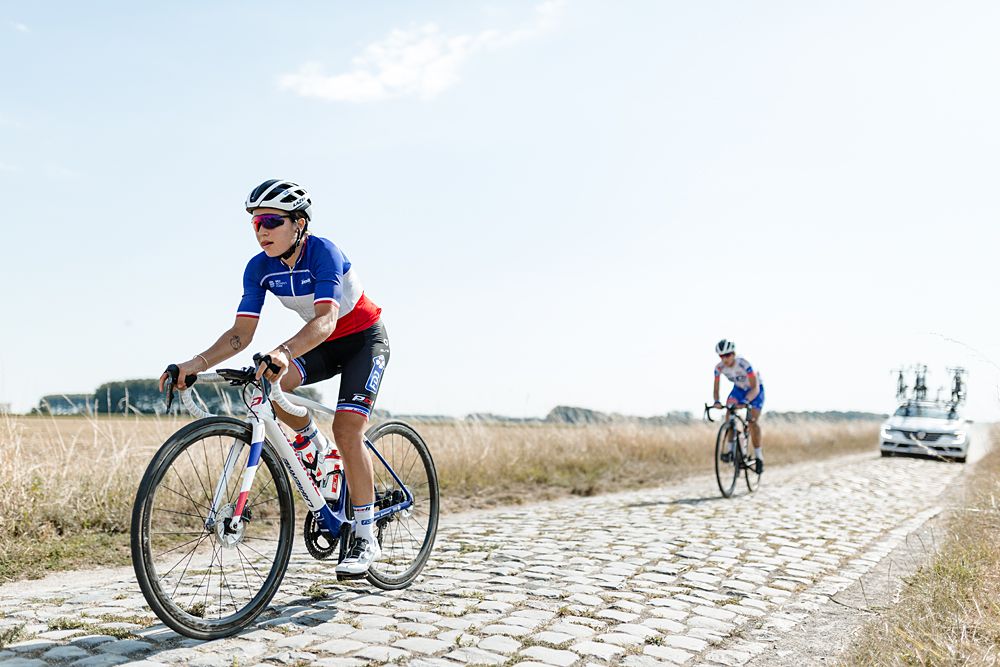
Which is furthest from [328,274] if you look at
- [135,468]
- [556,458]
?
[556,458]

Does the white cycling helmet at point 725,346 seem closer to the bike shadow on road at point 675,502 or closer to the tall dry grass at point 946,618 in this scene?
the bike shadow on road at point 675,502

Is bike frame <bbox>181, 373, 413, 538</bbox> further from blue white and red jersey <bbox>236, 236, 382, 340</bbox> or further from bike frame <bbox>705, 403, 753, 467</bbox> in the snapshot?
bike frame <bbox>705, 403, 753, 467</bbox>

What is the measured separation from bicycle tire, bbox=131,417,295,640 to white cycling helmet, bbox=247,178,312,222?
118 centimetres

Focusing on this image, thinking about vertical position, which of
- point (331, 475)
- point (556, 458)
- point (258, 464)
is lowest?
point (556, 458)

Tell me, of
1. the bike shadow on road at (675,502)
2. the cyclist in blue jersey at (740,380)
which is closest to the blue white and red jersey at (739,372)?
the cyclist in blue jersey at (740,380)

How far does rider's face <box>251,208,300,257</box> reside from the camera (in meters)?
4.88

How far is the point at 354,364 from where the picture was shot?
539cm

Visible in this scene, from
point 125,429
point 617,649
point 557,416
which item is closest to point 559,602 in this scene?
point 617,649

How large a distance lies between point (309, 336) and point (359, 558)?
1.41m

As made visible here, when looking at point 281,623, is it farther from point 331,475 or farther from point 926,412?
point 926,412

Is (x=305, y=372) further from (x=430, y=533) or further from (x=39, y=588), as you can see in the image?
(x=39, y=588)

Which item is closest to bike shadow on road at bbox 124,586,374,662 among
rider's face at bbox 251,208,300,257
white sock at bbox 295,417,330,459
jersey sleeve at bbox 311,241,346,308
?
white sock at bbox 295,417,330,459

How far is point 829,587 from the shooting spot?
6.62m

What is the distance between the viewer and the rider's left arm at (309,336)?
4517 millimetres
